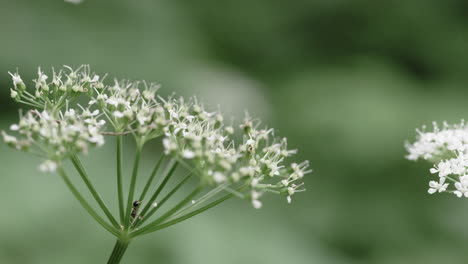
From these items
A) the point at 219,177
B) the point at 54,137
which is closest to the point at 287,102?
the point at 219,177

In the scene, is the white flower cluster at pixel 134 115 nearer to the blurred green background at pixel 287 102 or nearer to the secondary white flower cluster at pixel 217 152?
the secondary white flower cluster at pixel 217 152

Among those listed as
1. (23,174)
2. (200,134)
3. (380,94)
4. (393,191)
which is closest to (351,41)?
(380,94)

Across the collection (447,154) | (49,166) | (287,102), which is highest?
(287,102)

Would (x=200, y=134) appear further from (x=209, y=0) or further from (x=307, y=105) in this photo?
(x=209, y=0)

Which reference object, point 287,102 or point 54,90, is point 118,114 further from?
point 287,102

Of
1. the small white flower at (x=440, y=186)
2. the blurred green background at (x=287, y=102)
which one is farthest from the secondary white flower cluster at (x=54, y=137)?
the blurred green background at (x=287, y=102)
